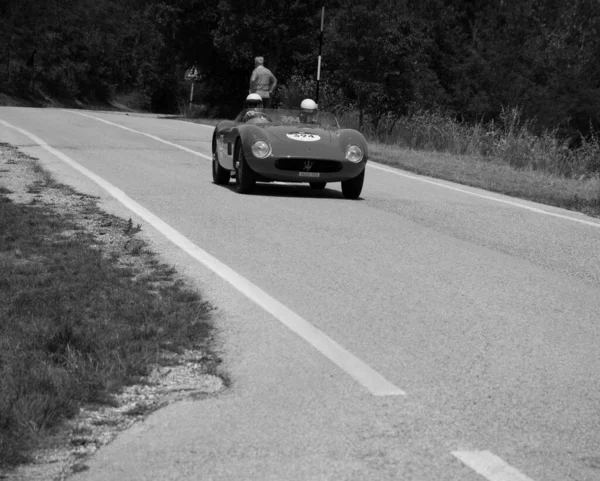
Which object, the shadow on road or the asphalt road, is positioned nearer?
the asphalt road

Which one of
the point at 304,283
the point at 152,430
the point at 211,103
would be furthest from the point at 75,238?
the point at 211,103

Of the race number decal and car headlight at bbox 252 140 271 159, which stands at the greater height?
the race number decal

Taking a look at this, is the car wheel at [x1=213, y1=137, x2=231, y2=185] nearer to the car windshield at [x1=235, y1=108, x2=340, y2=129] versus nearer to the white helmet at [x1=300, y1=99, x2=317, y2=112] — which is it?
the car windshield at [x1=235, y1=108, x2=340, y2=129]

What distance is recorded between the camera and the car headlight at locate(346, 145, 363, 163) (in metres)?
14.1

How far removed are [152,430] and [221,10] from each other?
3915 centimetres

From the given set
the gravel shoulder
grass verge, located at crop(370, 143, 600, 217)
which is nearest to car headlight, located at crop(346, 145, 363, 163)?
grass verge, located at crop(370, 143, 600, 217)

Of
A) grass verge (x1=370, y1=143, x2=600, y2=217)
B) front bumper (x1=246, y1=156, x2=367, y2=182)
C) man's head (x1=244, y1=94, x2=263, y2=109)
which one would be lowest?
grass verge (x1=370, y1=143, x2=600, y2=217)

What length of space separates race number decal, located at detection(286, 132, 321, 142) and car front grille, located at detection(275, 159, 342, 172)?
13.9 inches

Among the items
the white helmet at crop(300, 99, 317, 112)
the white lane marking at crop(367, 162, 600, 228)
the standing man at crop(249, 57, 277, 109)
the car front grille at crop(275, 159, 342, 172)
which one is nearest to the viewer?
the white lane marking at crop(367, 162, 600, 228)

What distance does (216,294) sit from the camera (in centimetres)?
737

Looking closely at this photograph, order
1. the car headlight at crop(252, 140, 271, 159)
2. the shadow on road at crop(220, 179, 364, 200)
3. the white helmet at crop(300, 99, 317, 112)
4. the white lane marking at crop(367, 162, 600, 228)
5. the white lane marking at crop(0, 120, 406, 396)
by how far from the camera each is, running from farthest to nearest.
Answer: the white helmet at crop(300, 99, 317, 112)
the shadow on road at crop(220, 179, 364, 200)
the car headlight at crop(252, 140, 271, 159)
the white lane marking at crop(367, 162, 600, 228)
the white lane marking at crop(0, 120, 406, 396)

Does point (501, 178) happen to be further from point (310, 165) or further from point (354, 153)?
point (310, 165)

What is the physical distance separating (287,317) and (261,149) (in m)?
7.43

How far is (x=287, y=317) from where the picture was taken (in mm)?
6738
